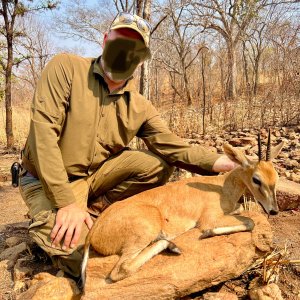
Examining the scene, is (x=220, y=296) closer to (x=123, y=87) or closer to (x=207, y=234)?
(x=207, y=234)

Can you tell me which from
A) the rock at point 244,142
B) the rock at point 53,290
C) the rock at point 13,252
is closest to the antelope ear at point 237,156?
the rock at point 53,290

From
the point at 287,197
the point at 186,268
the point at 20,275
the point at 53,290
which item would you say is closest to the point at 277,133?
the point at 287,197

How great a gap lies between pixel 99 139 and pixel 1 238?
2.25 meters

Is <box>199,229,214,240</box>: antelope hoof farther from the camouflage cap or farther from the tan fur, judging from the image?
the camouflage cap

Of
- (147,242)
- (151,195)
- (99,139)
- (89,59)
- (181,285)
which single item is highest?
(89,59)

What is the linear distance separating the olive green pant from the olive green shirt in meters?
0.13

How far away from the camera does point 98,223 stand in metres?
3.77

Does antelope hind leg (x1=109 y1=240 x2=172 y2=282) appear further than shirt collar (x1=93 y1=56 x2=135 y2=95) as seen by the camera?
No

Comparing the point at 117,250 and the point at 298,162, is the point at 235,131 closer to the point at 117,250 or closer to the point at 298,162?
the point at 298,162

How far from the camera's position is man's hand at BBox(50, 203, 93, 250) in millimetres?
3629

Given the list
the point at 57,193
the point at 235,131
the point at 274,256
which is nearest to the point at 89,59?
the point at 57,193

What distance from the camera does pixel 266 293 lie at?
11.0 feet

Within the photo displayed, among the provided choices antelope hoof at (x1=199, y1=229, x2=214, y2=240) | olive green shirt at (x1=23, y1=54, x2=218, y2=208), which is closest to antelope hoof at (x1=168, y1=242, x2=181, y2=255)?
antelope hoof at (x1=199, y1=229, x2=214, y2=240)

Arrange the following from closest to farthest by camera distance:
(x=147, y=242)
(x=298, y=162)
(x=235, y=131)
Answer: (x=147, y=242) < (x=298, y=162) < (x=235, y=131)
